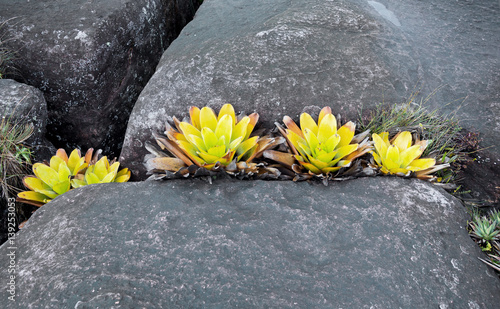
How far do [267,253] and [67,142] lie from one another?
7.44ft

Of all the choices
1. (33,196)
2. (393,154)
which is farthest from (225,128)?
(33,196)

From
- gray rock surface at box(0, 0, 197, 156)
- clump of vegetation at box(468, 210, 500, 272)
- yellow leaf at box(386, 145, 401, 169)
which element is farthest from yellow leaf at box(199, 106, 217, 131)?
clump of vegetation at box(468, 210, 500, 272)

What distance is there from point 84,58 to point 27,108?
1.96 ft

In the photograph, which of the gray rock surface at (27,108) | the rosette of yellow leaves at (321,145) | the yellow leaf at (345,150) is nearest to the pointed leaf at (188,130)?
the rosette of yellow leaves at (321,145)

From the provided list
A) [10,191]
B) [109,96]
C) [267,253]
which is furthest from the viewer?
[109,96]

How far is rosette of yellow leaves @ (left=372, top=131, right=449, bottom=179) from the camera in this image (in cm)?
218

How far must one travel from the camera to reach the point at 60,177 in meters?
2.38

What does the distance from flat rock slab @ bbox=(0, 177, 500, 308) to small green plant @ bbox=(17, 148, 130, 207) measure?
0.35 meters

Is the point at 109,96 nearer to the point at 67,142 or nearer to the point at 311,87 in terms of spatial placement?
the point at 67,142

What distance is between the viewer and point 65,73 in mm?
2881

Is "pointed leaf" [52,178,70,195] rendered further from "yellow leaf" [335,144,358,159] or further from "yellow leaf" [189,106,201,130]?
"yellow leaf" [335,144,358,159]

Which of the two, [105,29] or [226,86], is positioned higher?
[105,29]

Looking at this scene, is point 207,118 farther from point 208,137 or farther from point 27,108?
point 27,108

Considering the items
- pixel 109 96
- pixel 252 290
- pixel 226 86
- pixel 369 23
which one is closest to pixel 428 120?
pixel 369 23
